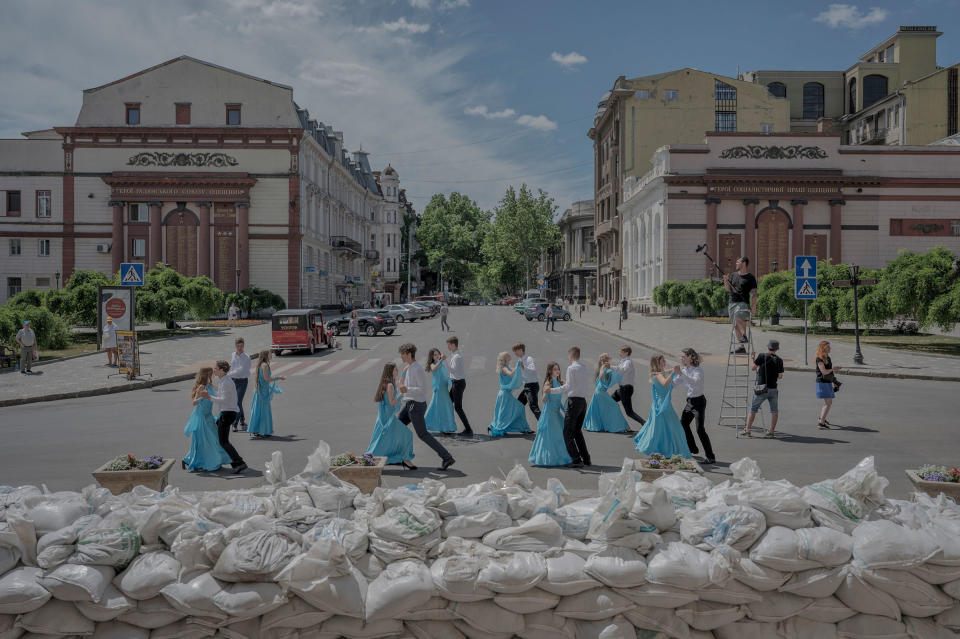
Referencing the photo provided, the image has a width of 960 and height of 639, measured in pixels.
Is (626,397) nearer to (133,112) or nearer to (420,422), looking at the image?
(420,422)

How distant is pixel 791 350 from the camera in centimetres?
2656

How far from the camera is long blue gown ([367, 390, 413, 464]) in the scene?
9.55m

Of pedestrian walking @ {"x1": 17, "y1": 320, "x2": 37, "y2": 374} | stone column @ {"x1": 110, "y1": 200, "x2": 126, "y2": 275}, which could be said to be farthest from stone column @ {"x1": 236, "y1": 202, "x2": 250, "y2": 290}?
pedestrian walking @ {"x1": 17, "y1": 320, "x2": 37, "y2": 374}

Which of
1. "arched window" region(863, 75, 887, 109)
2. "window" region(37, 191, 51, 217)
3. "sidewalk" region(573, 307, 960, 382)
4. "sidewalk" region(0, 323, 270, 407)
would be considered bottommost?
"sidewalk" region(0, 323, 270, 407)

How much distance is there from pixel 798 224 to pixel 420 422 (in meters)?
49.8

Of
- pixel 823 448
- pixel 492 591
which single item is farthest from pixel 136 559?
pixel 823 448

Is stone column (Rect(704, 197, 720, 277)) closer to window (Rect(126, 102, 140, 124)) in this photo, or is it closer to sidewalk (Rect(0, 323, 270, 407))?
sidewalk (Rect(0, 323, 270, 407))

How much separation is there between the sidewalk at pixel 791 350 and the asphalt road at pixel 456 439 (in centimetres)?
134

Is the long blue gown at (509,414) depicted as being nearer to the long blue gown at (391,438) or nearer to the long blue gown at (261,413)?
the long blue gown at (391,438)

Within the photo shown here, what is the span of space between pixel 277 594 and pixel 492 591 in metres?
1.29

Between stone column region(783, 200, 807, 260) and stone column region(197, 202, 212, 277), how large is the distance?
44.6 meters

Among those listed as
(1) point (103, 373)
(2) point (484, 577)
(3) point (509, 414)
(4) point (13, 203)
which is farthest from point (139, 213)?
(2) point (484, 577)

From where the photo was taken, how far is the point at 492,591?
13.6ft

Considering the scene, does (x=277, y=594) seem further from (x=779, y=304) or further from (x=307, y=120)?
(x=307, y=120)
